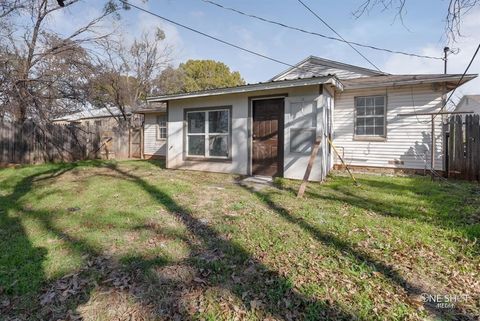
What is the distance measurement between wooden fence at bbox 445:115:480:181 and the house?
12.2 inches

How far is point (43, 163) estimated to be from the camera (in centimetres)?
1113

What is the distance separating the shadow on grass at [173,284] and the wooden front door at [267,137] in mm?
4418

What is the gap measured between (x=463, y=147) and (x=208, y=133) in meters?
7.26

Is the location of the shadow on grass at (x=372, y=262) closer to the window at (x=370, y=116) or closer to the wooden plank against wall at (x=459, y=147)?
the window at (x=370, y=116)

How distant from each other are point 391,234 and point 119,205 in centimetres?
445

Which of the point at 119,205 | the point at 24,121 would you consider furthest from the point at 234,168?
the point at 24,121

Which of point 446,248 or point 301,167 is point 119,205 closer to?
point 301,167

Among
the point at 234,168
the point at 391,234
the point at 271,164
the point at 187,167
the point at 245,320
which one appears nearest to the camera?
the point at 245,320

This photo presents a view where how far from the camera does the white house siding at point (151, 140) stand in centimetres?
1470

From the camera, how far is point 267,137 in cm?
805

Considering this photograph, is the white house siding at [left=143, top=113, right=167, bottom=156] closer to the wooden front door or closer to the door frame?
the door frame

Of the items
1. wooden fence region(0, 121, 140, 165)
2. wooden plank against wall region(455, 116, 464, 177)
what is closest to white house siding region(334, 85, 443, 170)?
wooden plank against wall region(455, 116, 464, 177)

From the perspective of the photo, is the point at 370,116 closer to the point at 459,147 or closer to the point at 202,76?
the point at 459,147

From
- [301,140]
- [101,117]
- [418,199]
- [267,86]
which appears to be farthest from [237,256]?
[101,117]
